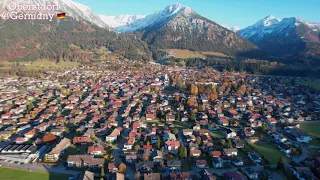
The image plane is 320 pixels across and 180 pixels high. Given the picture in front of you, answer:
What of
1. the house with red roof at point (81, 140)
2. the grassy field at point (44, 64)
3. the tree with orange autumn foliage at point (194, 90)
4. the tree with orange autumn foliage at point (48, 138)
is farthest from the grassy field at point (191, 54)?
the tree with orange autumn foliage at point (48, 138)

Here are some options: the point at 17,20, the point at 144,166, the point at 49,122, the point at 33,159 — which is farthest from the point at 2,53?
the point at 144,166

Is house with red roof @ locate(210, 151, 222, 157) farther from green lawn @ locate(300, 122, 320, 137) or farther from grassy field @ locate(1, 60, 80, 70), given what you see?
grassy field @ locate(1, 60, 80, 70)

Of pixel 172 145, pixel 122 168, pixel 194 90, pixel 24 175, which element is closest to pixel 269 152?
pixel 172 145

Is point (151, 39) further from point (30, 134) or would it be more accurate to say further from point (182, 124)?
point (30, 134)

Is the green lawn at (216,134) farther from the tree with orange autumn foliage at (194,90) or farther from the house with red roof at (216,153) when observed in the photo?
the tree with orange autumn foliage at (194,90)

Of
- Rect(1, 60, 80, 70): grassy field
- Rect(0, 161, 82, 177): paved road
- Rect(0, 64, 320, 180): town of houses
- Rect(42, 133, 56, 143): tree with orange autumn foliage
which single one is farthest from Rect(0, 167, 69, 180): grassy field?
Rect(1, 60, 80, 70): grassy field
